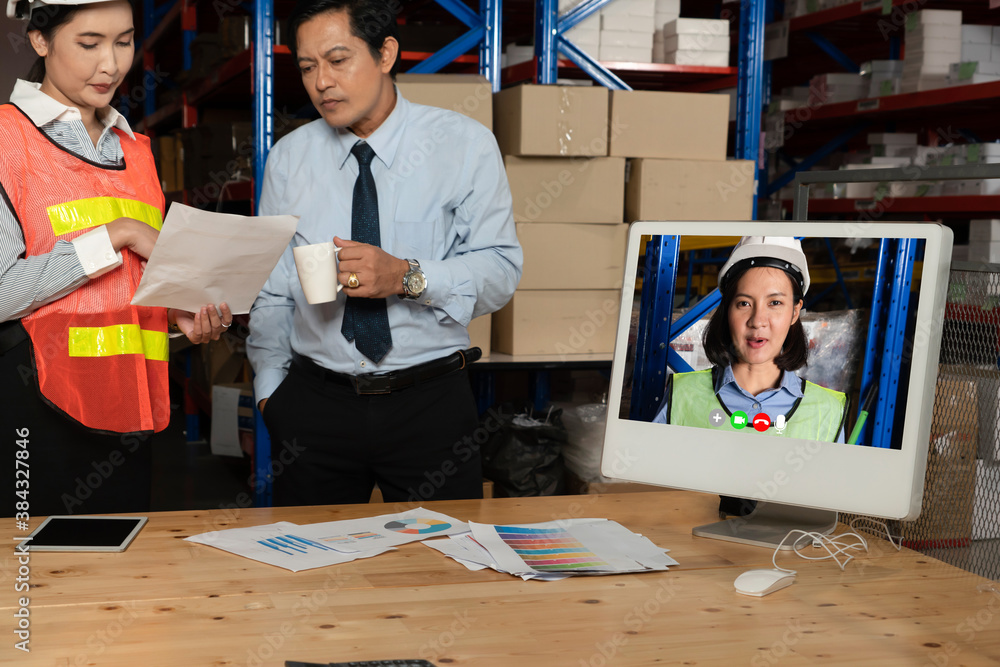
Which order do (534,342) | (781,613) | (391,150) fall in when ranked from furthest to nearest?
(534,342), (391,150), (781,613)

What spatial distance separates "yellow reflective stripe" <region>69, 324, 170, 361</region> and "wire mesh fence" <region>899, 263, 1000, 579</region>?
137cm

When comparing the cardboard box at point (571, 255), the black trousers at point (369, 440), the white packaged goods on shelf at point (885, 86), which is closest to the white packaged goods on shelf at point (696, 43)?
the cardboard box at point (571, 255)

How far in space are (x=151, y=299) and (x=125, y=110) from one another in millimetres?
5653

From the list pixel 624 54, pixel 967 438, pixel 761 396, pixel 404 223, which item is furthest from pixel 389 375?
pixel 624 54

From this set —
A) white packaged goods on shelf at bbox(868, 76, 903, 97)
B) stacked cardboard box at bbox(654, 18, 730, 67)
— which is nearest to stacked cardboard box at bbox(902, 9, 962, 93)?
white packaged goods on shelf at bbox(868, 76, 903, 97)

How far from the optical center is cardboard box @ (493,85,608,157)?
9.82 feet

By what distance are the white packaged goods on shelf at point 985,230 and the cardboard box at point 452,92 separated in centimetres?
237

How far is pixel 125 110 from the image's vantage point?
6520 millimetres

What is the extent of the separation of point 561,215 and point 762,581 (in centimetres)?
203

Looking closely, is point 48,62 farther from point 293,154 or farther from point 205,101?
point 205,101

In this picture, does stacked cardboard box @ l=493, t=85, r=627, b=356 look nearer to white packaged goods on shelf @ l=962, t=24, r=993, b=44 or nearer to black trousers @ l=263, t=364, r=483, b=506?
black trousers @ l=263, t=364, r=483, b=506

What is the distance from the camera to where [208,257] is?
4.91ft

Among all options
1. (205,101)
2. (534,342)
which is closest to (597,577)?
(534,342)

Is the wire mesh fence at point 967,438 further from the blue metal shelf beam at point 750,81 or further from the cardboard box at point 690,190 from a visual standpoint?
the blue metal shelf beam at point 750,81
